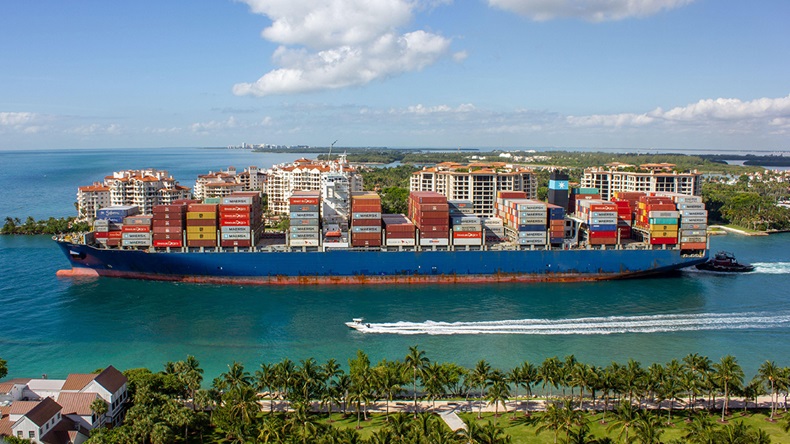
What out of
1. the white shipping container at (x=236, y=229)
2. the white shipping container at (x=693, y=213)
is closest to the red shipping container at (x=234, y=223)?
the white shipping container at (x=236, y=229)

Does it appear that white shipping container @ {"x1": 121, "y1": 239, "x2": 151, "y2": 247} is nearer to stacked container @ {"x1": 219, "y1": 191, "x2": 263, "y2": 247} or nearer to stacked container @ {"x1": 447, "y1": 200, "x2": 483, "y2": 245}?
stacked container @ {"x1": 219, "y1": 191, "x2": 263, "y2": 247}

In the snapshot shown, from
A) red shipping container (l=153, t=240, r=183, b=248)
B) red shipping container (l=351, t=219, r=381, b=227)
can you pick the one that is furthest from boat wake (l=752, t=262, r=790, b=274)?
red shipping container (l=153, t=240, r=183, b=248)

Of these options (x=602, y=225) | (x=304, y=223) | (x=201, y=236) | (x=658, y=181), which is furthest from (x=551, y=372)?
(x=658, y=181)

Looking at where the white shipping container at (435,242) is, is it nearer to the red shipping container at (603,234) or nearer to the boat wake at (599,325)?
the red shipping container at (603,234)

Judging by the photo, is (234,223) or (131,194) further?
(131,194)

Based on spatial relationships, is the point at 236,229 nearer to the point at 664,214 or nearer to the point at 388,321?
the point at 388,321

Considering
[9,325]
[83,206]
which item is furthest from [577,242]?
[83,206]

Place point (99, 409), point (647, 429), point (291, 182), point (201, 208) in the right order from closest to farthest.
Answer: point (647, 429) < point (99, 409) < point (201, 208) < point (291, 182)
